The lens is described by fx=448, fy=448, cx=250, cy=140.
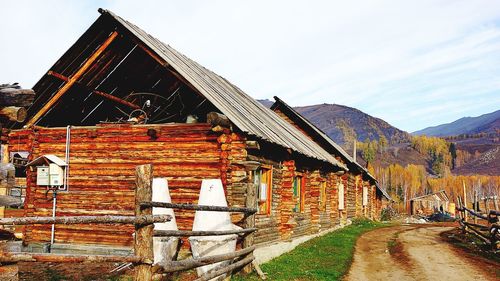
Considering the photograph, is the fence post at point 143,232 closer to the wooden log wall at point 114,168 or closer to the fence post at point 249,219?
the fence post at point 249,219

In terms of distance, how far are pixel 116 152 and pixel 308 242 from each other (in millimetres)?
8129

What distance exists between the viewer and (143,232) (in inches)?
233

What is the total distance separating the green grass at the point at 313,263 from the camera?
10.3 m

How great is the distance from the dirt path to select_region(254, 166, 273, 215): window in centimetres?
311

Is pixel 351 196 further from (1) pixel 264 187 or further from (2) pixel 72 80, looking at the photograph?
(2) pixel 72 80

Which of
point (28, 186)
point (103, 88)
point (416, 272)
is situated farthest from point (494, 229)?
point (28, 186)

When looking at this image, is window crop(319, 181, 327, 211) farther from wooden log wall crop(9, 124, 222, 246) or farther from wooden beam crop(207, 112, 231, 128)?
wooden beam crop(207, 112, 231, 128)

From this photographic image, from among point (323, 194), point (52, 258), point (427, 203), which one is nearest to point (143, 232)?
point (52, 258)

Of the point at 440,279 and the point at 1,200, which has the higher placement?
the point at 1,200

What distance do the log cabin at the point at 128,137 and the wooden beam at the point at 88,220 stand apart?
17.3 ft

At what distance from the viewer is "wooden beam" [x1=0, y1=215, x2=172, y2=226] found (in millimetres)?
4773

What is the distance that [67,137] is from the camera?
13.4 meters

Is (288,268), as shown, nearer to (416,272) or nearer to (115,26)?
(416,272)

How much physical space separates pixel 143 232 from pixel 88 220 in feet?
2.72
